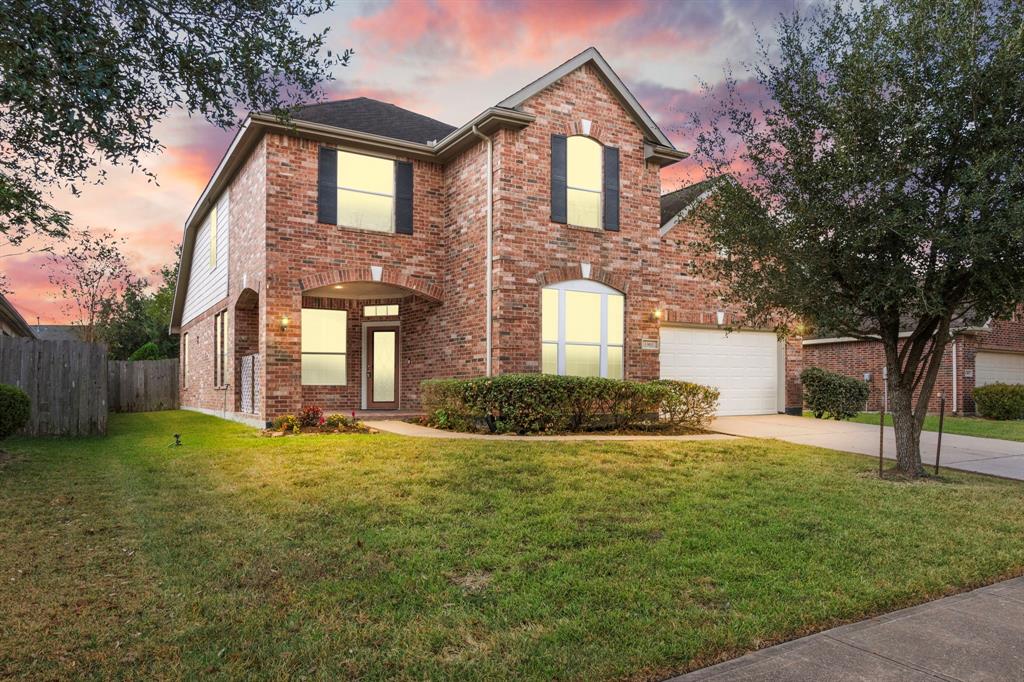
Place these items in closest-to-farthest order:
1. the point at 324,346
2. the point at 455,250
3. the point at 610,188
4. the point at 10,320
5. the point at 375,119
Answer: the point at 610,188 < the point at 455,250 < the point at 375,119 < the point at 324,346 < the point at 10,320

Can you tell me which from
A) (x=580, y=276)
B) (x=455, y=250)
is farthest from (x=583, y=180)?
(x=455, y=250)

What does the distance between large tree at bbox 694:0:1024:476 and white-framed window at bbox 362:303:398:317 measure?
976 cm

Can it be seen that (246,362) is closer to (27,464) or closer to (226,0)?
(27,464)

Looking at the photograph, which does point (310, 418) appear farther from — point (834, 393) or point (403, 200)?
point (834, 393)

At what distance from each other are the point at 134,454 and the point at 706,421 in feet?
34.3

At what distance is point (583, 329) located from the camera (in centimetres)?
1367

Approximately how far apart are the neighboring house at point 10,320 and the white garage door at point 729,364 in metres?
17.4

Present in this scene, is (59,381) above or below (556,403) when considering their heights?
above

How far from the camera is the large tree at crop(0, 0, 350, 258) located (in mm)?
4949

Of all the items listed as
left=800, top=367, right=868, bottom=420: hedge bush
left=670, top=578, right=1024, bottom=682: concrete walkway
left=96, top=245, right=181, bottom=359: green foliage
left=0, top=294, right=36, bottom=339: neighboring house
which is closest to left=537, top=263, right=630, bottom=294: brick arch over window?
left=800, top=367, right=868, bottom=420: hedge bush

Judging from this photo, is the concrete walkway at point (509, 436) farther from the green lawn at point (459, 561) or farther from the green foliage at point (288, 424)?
the green lawn at point (459, 561)

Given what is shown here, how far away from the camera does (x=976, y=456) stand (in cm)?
1026

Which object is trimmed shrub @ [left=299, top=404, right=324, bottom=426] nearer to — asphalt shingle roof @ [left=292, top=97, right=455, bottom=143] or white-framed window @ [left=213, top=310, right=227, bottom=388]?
white-framed window @ [left=213, top=310, right=227, bottom=388]

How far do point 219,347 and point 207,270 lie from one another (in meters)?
3.04
